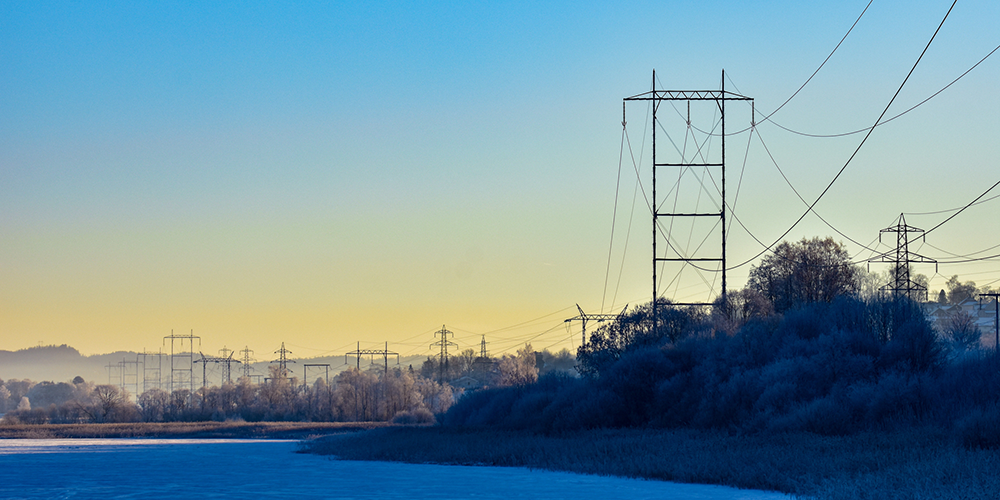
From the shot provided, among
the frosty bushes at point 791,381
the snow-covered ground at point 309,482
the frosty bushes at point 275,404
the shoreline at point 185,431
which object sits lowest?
the frosty bushes at point 275,404

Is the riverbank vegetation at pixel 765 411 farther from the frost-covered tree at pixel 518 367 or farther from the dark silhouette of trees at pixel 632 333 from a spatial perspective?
the frost-covered tree at pixel 518 367

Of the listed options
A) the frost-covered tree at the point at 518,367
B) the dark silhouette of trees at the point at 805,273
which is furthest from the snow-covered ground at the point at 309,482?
the frost-covered tree at the point at 518,367

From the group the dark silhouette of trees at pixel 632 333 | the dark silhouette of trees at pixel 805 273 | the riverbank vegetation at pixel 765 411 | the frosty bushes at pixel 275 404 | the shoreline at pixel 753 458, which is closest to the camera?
the shoreline at pixel 753 458

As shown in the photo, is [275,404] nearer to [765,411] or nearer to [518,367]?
[518,367]

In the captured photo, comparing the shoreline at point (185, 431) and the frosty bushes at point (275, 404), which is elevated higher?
the shoreline at point (185, 431)

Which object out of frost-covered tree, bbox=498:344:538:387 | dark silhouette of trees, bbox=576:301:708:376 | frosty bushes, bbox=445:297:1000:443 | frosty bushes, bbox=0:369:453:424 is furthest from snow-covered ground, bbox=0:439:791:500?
frosty bushes, bbox=0:369:453:424

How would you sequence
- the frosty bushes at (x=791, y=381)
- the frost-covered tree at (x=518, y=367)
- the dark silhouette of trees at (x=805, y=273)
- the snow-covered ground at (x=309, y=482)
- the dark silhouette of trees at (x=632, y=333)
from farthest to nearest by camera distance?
the frost-covered tree at (x=518, y=367), the dark silhouette of trees at (x=805, y=273), the dark silhouette of trees at (x=632, y=333), the frosty bushes at (x=791, y=381), the snow-covered ground at (x=309, y=482)

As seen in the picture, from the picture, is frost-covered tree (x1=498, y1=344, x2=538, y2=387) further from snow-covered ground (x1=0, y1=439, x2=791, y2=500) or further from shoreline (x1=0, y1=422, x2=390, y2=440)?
snow-covered ground (x1=0, y1=439, x2=791, y2=500)

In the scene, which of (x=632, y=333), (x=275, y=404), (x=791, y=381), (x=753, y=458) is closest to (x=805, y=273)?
(x=632, y=333)

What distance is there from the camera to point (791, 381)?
140ft

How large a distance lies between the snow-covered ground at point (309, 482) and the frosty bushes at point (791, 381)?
1221cm

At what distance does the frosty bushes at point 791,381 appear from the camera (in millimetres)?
37456

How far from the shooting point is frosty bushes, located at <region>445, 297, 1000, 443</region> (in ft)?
123

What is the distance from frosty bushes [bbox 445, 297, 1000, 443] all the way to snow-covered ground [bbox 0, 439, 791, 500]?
40.1 feet
